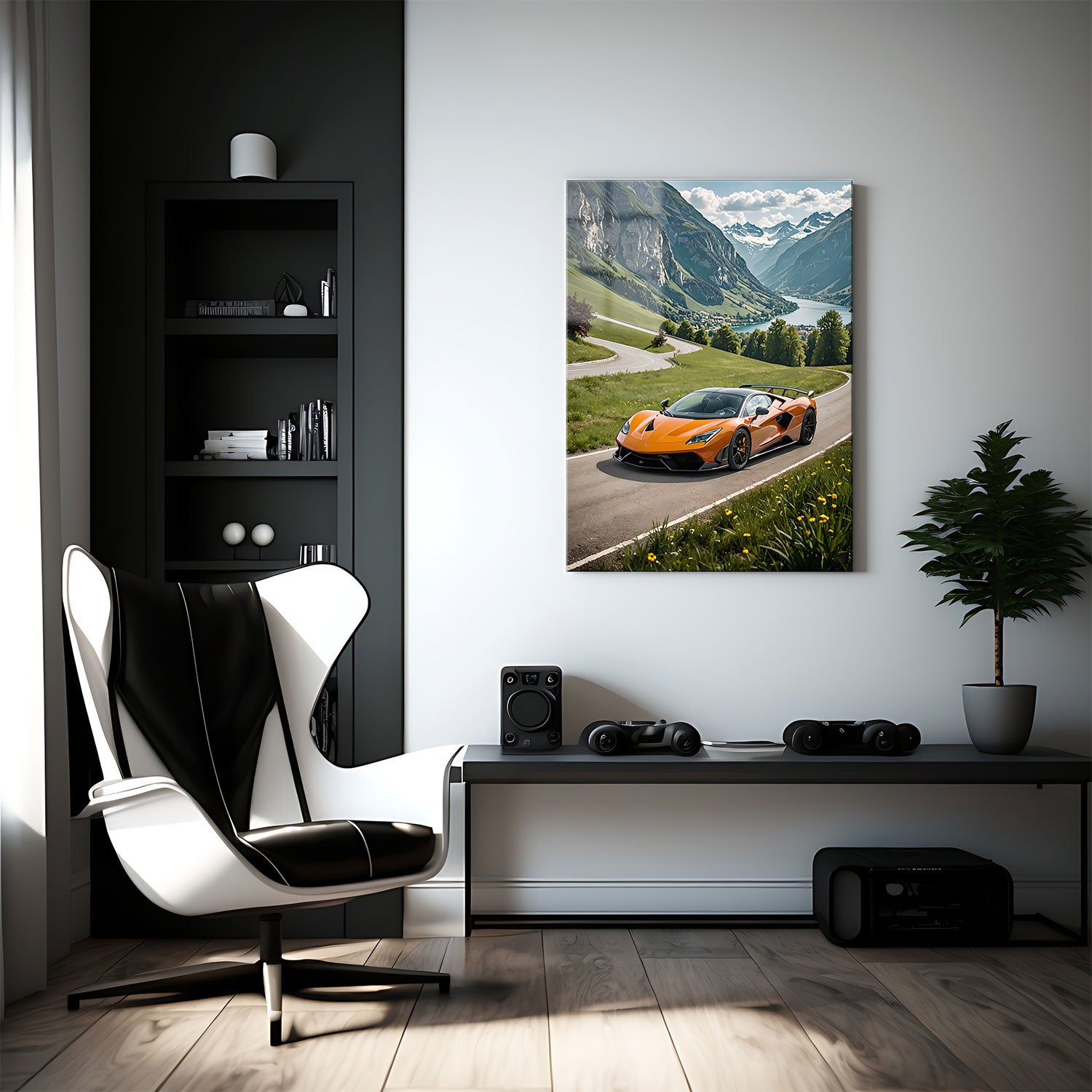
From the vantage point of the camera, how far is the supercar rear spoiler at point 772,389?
3.01 meters

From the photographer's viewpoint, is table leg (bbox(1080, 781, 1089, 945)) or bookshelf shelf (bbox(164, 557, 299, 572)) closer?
table leg (bbox(1080, 781, 1089, 945))

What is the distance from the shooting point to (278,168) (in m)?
2.97

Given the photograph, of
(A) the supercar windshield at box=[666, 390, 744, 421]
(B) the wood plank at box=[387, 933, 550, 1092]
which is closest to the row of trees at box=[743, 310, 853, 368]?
(A) the supercar windshield at box=[666, 390, 744, 421]

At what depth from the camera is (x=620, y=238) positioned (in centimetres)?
301

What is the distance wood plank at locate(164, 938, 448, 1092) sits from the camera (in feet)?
6.13

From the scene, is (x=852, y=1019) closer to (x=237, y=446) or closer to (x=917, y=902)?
(x=917, y=902)

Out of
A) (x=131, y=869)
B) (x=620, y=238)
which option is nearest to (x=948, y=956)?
(x=131, y=869)

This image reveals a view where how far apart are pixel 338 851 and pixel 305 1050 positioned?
1.38 ft

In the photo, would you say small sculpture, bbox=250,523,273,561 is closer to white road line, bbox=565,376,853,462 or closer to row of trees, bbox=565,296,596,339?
white road line, bbox=565,376,853,462

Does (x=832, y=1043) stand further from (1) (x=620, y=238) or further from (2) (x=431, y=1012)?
(1) (x=620, y=238)

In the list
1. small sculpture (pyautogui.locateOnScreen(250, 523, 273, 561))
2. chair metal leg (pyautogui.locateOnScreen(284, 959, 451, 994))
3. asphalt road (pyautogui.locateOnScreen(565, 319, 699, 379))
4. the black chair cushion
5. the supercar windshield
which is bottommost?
chair metal leg (pyautogui.locateOnScreen(284, 959, 451, 994))

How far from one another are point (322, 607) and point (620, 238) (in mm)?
1491

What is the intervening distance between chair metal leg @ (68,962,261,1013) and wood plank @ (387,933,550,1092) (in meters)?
0.43

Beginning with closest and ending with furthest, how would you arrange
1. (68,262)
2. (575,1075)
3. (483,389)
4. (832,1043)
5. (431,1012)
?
(575,1075), (832,1043), (431,1012), (68,262), (483,389)
